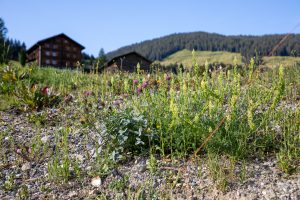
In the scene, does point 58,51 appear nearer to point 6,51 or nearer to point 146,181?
point 6,51

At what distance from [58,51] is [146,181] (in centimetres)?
4863

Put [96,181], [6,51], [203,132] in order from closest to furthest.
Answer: [96,181]
[203,132]
[6,51]

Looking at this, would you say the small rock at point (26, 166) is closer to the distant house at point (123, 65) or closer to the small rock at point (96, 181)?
the small rock at point (96, 181)

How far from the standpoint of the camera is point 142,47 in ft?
610

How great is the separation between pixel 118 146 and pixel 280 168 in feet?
5.83

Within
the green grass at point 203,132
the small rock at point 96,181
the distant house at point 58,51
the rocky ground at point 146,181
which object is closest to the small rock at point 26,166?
the rocky ground at point 146,181

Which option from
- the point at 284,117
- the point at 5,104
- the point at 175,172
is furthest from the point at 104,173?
the point at 5,104

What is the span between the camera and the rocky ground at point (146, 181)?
9.25 feet

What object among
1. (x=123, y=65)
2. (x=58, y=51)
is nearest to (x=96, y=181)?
(x=123, y=65)

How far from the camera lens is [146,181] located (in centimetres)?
309

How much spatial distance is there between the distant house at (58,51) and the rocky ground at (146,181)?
4306 centimetres

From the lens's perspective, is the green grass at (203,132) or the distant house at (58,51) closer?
the green grass at (203,132)

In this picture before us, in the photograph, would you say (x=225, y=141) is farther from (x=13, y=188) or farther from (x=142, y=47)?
(x=142, y=47)

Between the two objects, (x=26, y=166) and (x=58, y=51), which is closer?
(x=26, y=166)
